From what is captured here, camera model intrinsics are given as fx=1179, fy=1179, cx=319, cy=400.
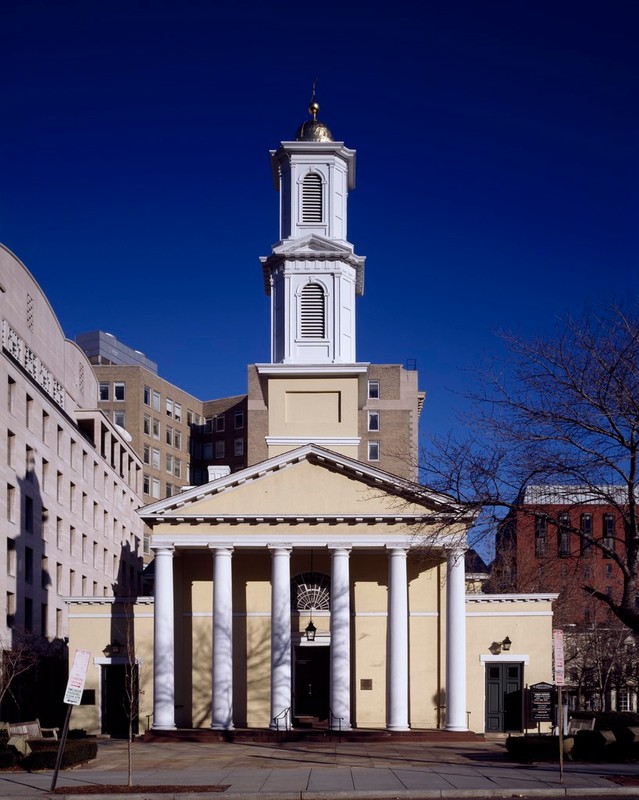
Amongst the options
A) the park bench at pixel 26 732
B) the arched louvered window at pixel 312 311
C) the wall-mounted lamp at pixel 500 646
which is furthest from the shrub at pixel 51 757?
the arched louvered window at pixel 312 311

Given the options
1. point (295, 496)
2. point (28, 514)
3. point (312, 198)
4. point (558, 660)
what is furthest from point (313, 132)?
point (558, 660)

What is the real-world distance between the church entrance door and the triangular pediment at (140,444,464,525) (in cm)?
750

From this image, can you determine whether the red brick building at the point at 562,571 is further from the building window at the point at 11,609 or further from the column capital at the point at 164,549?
the building window at the point at 11,609

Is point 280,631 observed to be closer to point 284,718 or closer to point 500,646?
point 284,718

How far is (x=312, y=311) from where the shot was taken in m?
51.3

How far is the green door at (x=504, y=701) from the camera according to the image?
1813 inches

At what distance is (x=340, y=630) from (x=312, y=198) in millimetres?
19098

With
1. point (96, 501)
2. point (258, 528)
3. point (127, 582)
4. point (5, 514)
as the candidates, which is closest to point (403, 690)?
point (258, 528)

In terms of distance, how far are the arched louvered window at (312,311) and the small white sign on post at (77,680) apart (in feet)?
86.5

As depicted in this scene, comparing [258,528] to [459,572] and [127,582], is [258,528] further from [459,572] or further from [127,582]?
[127,582]

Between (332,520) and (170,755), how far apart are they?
38.0ft

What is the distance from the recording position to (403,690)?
144 feet

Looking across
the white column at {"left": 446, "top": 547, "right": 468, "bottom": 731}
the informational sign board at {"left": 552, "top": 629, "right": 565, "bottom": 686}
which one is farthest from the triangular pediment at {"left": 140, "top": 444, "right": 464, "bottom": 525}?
the informational sign board at {"left": 552, "top": 629, "right": 565, "bottom": 686}

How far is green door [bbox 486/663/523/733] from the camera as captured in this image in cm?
4606
